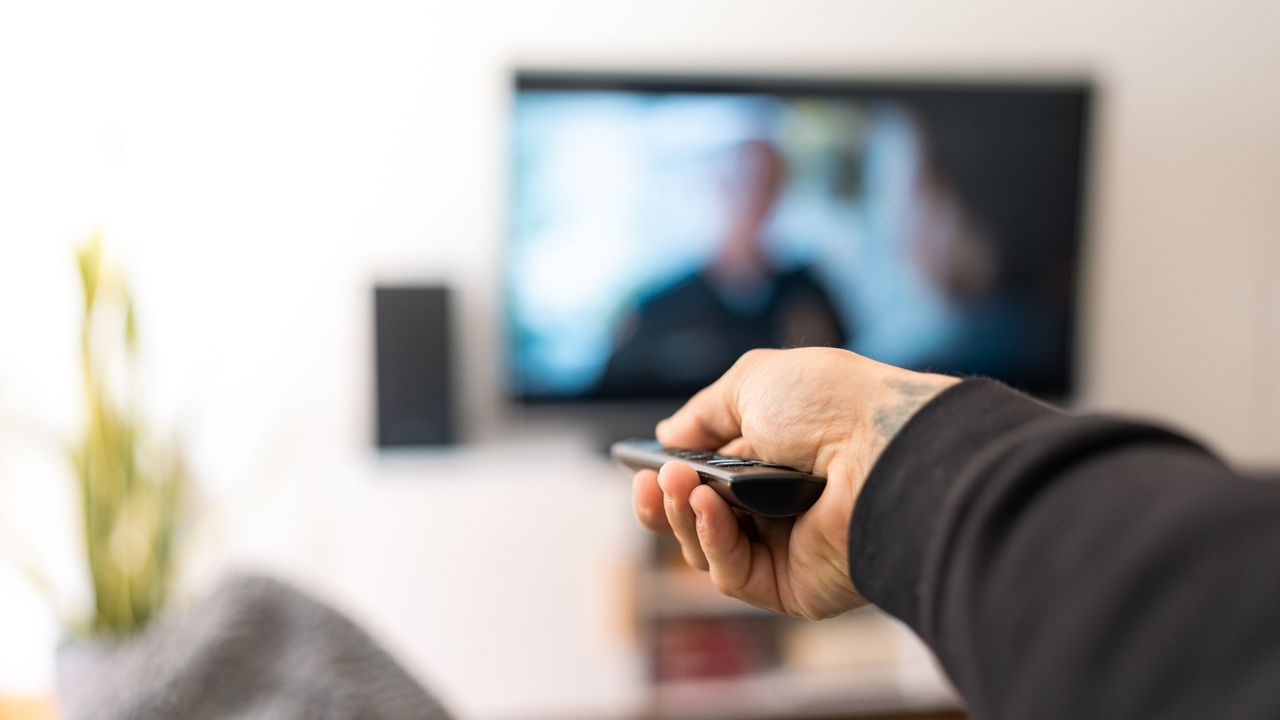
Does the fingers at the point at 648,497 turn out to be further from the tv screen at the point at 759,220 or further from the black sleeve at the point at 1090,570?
the tv screen at the point at 759,220

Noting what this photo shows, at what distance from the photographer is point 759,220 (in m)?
2.51

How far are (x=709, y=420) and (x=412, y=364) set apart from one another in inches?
71.1

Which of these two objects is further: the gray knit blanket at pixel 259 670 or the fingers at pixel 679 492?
the gray knit blanket at pixel 259 670

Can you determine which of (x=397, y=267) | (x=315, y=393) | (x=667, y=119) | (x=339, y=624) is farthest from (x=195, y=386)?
(x=339, y=624)

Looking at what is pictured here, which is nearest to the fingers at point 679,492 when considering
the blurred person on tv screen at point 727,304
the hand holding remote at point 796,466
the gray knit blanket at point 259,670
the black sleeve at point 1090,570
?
the hand holding remote at point 796,466

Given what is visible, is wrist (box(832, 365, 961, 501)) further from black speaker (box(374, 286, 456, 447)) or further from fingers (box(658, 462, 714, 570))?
black speaker (box(374, 286, 456, 447))

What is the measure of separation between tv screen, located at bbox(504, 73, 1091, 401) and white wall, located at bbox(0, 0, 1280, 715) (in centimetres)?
12

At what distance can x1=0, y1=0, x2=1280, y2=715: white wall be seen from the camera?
2381 mm

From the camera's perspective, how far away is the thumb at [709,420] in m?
0.62

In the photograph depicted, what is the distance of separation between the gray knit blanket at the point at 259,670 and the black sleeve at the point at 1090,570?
409mm

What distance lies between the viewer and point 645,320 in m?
2.52

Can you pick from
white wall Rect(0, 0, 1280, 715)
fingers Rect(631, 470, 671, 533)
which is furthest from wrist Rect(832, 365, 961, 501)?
white wall Rect(0, 0, 1280, 715)

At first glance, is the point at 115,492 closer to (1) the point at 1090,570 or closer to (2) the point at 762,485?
(2) the point at 762,485

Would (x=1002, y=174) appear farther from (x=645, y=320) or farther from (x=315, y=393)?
(x=315, y=393)
